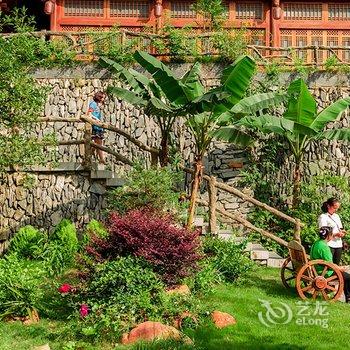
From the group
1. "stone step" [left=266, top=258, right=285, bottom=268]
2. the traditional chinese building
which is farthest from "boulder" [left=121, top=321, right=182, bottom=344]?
the traditional chinese building

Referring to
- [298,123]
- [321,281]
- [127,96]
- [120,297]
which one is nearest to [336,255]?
[321,281]

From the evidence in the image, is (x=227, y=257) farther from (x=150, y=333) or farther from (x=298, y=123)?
(x=298, y=123)

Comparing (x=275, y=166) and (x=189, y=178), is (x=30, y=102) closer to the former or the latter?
(x=189, y=178)

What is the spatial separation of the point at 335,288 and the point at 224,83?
13.9ft

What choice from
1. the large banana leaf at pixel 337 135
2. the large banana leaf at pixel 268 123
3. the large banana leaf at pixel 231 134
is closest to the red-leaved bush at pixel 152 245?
the large banana leaf at pixel 231 134

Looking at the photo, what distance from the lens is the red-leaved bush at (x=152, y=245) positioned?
902 centimetres

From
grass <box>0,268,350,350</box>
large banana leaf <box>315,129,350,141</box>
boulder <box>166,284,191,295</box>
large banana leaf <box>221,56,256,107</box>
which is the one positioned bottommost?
grass <box>0,268,350,350</box>

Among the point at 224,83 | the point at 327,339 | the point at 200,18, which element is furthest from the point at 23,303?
the point at 200,18

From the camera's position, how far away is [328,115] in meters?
14.5

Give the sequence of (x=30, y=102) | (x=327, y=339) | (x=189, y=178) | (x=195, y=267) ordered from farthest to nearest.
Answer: (x=189, y=178)
(x=30, y=102)
(x=195, y=267)
(x=327, y=339)

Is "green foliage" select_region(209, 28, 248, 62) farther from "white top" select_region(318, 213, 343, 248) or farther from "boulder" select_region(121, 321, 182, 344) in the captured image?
"boulder" select_region(121, 321, 182, 344)

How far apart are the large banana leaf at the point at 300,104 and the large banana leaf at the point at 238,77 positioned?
224cm

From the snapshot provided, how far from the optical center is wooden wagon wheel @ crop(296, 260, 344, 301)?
9.47 metres

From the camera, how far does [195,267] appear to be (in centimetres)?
958
